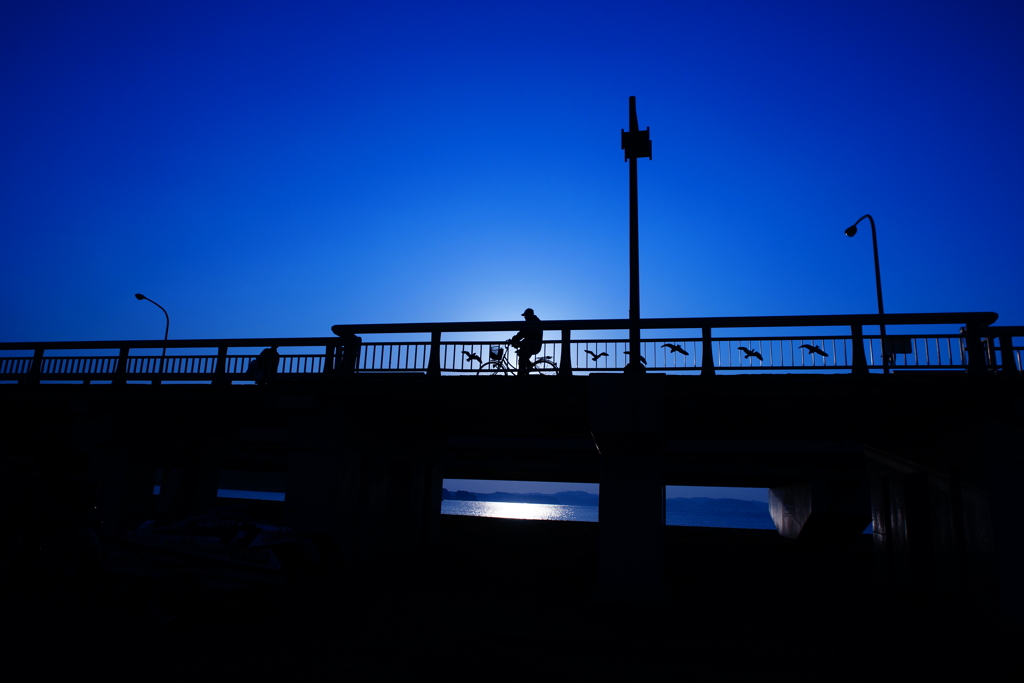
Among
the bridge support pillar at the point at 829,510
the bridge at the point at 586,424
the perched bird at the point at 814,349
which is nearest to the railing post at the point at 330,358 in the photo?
the bridge at the point at 586,424

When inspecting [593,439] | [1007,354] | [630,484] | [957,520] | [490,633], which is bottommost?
[490,633]

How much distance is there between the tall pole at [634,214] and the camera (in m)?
12.4

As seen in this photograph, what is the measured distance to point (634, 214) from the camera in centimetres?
1357

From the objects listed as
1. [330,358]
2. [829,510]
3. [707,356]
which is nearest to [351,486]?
[330,358]

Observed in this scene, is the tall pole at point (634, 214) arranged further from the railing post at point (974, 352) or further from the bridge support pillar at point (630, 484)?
the railing post at point (974, 352)

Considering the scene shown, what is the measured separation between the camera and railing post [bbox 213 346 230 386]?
16125mm

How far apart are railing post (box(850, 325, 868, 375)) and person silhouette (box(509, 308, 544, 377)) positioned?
5.98 m

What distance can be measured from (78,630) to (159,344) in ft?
29.8

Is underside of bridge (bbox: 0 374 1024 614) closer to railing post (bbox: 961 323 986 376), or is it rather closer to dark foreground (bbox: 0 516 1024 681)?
railing post (bbox: 961 323 986 376)

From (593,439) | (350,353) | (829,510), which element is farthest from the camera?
(829,510)

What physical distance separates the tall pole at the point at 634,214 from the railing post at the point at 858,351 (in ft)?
13.0

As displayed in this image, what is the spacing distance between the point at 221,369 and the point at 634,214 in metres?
11.0

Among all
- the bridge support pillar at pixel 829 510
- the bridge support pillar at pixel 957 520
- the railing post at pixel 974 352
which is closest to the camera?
the bridge support pillar at pixel 957 520

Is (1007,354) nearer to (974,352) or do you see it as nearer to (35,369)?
(974,352)
